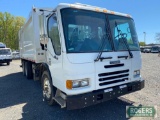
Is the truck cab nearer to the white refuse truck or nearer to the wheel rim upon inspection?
the wheel rim

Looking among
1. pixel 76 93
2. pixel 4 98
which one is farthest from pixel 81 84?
pixel 4 98

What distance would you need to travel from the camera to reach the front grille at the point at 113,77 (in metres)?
3.86

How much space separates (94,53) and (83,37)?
47 centimetres

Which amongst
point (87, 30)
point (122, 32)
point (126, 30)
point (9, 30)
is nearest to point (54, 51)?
point (87, 30)

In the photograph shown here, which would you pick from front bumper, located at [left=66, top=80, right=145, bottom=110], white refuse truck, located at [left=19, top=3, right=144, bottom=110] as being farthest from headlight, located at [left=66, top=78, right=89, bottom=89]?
front bumper, located at [left=66, top=80, right=145, bottom=110]

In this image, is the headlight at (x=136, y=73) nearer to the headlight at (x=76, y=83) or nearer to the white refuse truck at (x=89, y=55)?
the white refuse truck at (x=89, y=55)

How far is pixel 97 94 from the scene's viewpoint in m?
3.73

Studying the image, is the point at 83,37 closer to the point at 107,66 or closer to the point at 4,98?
the point at 107,66

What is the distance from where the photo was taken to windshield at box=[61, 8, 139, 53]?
12.2 feet

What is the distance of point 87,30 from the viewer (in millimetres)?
3965

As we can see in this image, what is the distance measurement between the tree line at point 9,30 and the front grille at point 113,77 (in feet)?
122

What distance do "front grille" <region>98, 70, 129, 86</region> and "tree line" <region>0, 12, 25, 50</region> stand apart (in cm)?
3727

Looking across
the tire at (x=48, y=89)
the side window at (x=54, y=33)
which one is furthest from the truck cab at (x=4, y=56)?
the side window at (x=54, y=33)

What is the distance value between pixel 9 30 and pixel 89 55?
39.7 m
